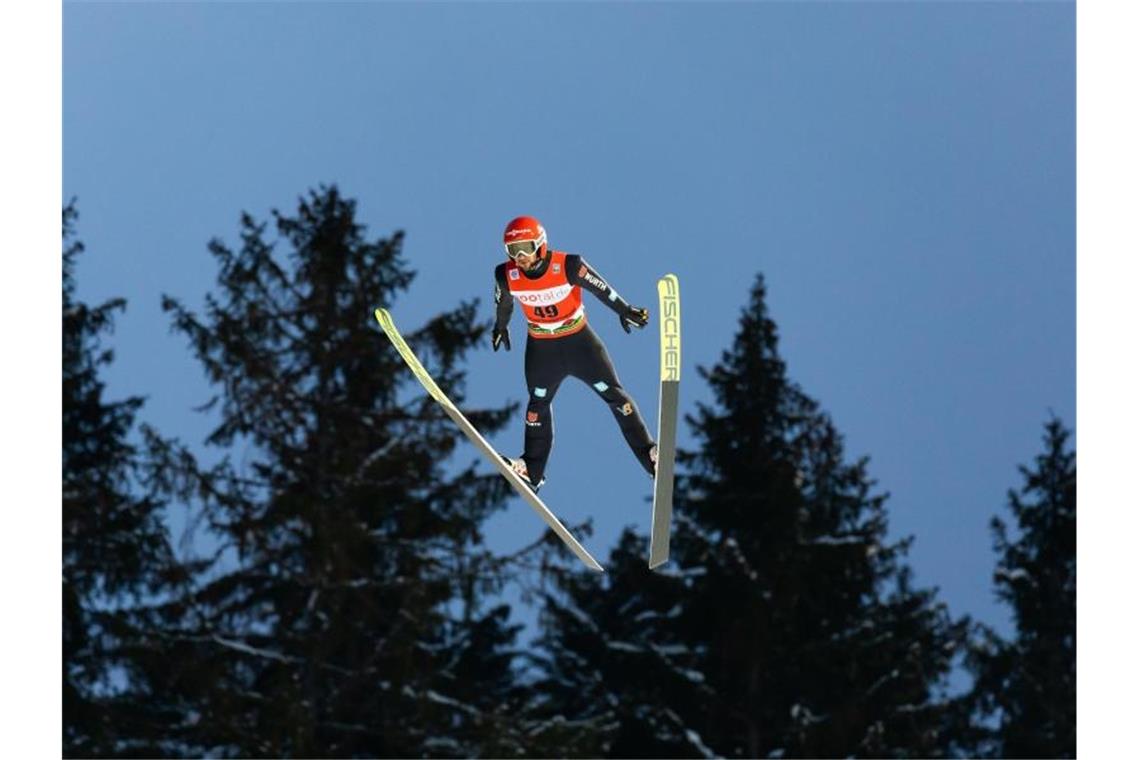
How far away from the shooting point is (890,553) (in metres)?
29.1

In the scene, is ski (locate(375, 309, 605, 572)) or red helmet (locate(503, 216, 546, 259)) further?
ski (locate(375, 309, 605, 572))

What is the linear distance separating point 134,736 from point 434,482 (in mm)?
5128

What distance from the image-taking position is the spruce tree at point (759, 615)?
28.3m

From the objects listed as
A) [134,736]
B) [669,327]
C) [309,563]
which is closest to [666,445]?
[669,327]

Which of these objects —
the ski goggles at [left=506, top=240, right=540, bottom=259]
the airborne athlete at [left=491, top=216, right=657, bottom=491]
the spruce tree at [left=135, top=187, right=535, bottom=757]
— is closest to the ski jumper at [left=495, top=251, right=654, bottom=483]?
the airborne athlete at [left=491, top=216, right=657, bottom=491]

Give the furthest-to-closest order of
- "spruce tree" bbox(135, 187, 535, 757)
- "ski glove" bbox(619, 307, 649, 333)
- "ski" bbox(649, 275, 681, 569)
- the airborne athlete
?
1. "spruce tree" bbox(135, 187, 535, 757)
2. "ski" bbox(649, 275, 681, 569)
3. "ski glove" bbox(619, 307, 649, 333)
4. the airborne athlete

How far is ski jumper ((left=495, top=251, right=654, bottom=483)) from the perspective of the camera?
8.14 m

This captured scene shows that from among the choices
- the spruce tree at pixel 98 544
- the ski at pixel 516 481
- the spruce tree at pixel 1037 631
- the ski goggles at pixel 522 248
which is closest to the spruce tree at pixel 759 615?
the spruce tree at pixel 1037 631

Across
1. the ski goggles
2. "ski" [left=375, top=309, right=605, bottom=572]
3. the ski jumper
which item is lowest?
"ski" [left=375, top=309, right=605, bottom=572]

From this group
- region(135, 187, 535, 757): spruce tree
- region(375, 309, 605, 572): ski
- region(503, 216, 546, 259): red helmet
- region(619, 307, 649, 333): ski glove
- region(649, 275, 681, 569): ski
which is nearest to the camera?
region(503, 216, 546, 259): red helmet

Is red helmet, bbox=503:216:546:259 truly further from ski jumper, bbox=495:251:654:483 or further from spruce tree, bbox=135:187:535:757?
spruce tree, bbox=135:187:535:757

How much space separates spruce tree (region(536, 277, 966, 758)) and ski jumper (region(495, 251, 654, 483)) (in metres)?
19.7

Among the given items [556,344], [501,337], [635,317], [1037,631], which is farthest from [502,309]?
[1037,631]

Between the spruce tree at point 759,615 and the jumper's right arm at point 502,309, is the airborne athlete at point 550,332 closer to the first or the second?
the jumper's right arm at point 502,309
